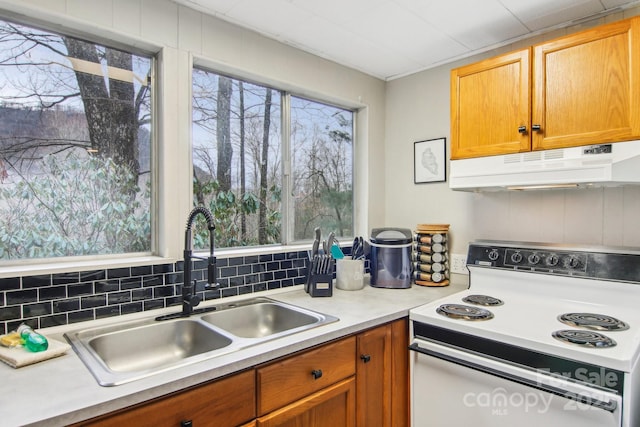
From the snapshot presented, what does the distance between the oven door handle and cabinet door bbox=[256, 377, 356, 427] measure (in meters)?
0.37

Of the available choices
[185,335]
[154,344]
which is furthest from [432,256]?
[154,344]

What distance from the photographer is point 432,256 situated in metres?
2.20

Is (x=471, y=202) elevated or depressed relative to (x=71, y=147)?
depressed

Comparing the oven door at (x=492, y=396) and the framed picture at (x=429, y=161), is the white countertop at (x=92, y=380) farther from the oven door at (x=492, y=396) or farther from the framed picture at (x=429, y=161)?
the framed picture at (x=429, y=161)

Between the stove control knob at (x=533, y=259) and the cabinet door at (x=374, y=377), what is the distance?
0.82m

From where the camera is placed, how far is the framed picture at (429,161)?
94.0 inches

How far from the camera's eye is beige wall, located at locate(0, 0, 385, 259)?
1.46 m

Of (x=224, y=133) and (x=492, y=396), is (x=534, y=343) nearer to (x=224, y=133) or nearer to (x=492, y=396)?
(x=492, y=396)

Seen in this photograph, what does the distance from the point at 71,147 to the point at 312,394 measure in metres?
1.35

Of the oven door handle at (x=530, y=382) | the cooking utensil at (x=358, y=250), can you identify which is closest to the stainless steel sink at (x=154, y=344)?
the oven door handle at (x=530, y=382)

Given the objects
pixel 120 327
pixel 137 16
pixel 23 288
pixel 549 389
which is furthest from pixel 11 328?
pixel 549 389

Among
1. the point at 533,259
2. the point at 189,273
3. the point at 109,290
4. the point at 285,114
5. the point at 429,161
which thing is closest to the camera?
the point at 109,290

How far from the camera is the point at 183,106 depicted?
1.71 meters

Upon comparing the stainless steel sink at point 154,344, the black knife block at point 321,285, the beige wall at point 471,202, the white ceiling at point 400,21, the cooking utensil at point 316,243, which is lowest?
the stainless steel sink at point 154,344
